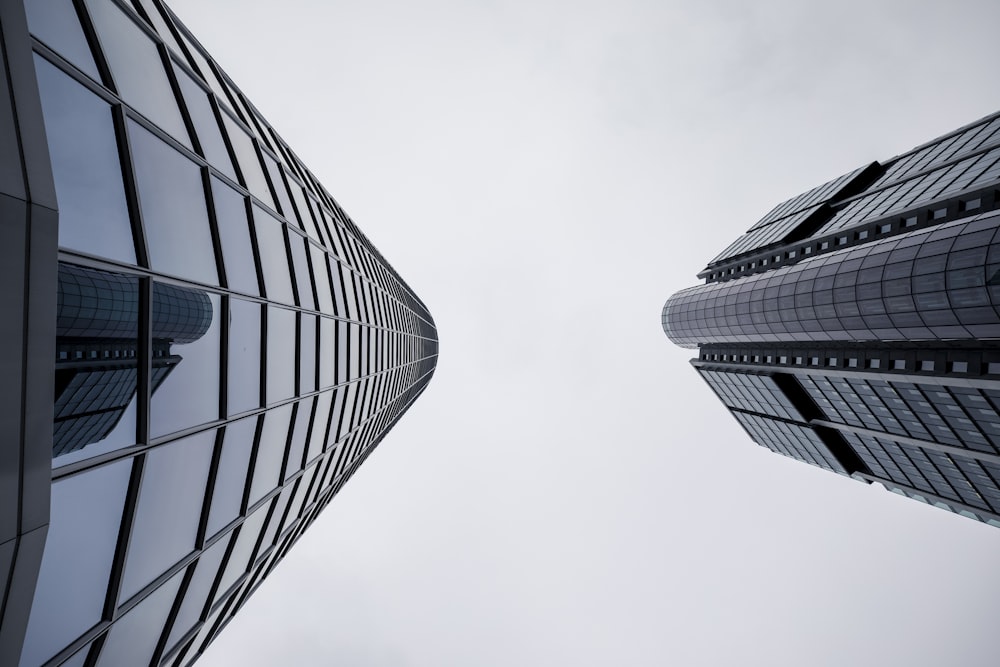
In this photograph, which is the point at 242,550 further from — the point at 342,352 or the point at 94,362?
the point at 94,362

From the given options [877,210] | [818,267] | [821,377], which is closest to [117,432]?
[818,267]

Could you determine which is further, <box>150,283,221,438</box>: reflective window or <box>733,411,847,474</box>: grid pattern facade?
<box>733,411,847,474</box>: grid pattern facade

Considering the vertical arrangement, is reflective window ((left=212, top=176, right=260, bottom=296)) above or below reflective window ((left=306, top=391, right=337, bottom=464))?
above

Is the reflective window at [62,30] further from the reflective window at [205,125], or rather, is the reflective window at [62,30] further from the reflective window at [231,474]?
the reflective window at [231,474]

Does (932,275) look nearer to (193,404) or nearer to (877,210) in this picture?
(877,210)

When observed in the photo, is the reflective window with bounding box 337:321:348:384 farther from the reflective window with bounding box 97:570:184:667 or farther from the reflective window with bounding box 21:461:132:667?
the reflective window with bounding box 21:461:132:667

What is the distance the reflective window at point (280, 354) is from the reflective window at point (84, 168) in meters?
5.40

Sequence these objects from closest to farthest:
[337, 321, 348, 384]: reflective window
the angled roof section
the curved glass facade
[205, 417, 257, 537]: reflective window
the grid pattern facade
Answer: [205, 417, 257, 537]: reflective window < [337, 321, 348, 384]: reflective window < the curved glass facade < the grid pattern facade < the angled roof section

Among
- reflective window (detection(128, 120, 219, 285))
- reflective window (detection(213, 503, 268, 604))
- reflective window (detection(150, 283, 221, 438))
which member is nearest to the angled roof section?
reflective window (detection(213, 503, 268, 604))

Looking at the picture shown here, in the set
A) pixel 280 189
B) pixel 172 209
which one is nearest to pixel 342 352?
pixel 280 189

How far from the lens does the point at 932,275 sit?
3162 cm

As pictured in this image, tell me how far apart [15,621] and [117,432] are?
2.43 meters

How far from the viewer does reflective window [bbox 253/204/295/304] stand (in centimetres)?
1226

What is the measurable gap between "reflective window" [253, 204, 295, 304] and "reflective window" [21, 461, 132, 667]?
628 centimetres
